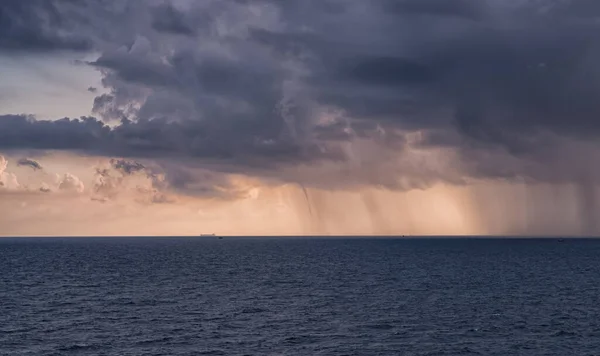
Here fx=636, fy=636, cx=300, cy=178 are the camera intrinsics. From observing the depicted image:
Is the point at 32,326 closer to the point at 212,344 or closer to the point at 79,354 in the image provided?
the point at 79,354

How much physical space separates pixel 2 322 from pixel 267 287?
66.3 meters

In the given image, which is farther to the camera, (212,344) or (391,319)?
(391,319)

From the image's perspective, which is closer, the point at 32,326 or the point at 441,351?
the point at 441,351

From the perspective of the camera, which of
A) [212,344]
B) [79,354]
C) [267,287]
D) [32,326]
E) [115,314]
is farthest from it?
[267,287]

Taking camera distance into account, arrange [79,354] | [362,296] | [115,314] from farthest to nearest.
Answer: [362,296], [115,314], [79,354]

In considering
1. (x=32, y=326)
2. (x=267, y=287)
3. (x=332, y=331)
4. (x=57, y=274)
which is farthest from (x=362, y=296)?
(x=57, y=274)

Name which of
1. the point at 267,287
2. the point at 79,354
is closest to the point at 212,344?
the point at 79,354

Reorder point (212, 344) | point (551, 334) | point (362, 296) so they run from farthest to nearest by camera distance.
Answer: point (362, 296) < point (551, 334) < point (212, 344)

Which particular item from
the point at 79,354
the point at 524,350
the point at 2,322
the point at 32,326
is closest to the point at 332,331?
the point at 524,350

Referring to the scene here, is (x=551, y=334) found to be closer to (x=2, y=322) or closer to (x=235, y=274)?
(x=2, y=322)

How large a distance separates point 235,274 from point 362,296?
66.9m

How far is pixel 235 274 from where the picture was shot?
633 feet

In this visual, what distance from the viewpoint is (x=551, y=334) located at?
91.7 metres

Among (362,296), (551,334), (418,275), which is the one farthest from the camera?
(418,275)
